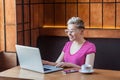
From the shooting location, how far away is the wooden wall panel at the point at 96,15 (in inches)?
179

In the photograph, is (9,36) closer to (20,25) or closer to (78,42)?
(20,25)

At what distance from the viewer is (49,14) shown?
4871mm

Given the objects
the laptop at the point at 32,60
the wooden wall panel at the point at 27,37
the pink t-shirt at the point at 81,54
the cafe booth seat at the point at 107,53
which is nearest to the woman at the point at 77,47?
the pink t-shirt at the point at 81,54

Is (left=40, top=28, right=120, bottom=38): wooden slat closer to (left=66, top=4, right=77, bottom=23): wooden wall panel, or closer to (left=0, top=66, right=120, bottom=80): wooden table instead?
(left=66, top=4, right=77, bottom=23): wooden wall panel

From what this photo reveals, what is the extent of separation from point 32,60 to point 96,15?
193 cm

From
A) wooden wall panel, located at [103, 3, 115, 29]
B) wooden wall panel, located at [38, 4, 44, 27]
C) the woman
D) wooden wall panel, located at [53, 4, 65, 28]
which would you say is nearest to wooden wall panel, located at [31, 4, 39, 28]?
wooden wall panel, located at [38, 4, 44, 27]

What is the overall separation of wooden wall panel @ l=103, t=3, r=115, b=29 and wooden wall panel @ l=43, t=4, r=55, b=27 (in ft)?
2.83

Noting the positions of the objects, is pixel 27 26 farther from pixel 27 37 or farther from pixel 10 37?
pixel 10 37

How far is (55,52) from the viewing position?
454 centimetres

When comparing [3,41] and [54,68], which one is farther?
[3,41]

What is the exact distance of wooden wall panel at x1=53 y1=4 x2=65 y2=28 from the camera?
4770 millimetres

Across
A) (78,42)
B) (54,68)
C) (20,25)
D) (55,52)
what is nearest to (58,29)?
(55,52)

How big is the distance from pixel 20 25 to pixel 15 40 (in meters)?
0.24

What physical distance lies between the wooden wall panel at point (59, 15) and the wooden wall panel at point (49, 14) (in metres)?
0.07
